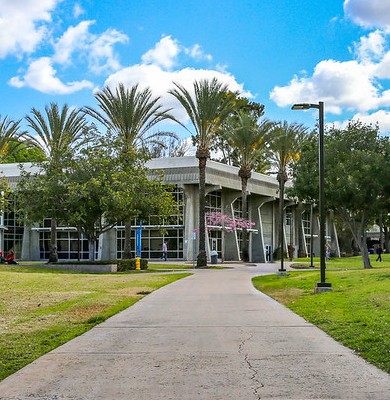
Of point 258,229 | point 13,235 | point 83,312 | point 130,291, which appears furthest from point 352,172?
point 13,235

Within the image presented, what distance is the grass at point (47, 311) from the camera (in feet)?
29.5

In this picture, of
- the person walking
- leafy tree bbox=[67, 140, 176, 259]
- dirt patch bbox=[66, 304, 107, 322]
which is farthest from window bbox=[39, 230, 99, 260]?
dirt patch bbox=[66, 304, 107, 322]

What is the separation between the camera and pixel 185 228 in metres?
56.1

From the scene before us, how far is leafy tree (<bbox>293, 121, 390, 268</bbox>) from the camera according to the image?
3391 cm

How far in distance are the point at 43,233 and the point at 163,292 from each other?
4560 centimetres

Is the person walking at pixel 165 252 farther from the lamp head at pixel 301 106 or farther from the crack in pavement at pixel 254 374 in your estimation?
the crack in pavement at pixel 254 374

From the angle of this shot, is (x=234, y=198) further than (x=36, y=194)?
Yes

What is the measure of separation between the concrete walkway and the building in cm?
3793

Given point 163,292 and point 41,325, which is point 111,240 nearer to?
point 163,292

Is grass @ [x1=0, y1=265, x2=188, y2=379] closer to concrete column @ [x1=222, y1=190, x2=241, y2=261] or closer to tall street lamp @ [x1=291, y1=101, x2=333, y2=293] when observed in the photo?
tall street lamp @ [x1=291, y1=101, x2=333, y2=293]

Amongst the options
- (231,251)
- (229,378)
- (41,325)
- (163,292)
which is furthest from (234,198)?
(229,378)

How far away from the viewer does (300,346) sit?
9141mm

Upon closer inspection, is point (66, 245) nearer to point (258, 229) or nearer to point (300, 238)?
point (258, 229)

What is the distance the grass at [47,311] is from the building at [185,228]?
27.8 m
